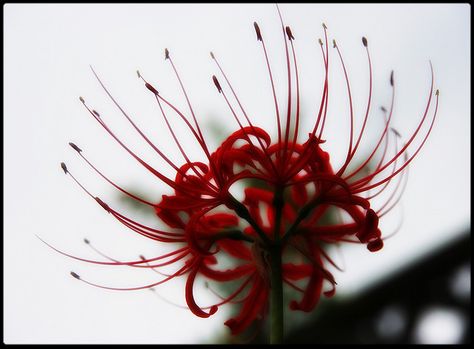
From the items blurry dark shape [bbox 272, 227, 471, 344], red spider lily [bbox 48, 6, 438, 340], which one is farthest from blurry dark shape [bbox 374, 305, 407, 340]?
red spider lily [bbox 48, 6, 438, 340]

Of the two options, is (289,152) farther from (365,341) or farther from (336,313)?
(365,341)

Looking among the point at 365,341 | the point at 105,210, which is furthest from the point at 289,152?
the point at 365,341

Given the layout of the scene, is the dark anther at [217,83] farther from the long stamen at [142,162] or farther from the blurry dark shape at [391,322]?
the blurry dark shape at [391,322]

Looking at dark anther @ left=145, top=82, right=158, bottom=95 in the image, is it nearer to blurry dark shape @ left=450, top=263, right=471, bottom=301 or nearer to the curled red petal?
the curled red petal

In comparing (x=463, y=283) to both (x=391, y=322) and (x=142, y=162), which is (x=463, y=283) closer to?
(x=391, y=322)

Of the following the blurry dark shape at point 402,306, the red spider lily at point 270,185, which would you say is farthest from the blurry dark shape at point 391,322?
the red spider lily at point 270,185

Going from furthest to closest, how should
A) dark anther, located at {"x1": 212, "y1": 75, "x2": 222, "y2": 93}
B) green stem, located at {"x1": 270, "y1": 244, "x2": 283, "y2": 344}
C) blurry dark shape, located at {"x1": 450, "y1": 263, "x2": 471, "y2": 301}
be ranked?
1. blurry dark shape, located at {"x1": 450, "y1": 263, "x2": 471, "y2": 301}
2. dark anther, located at {"x1": 212, "y1": 75, "x2": 222, "y2": 93}
3. green stem, located at {"x1": 270, "y1": 244, "x2": 283, "y2": 344}
